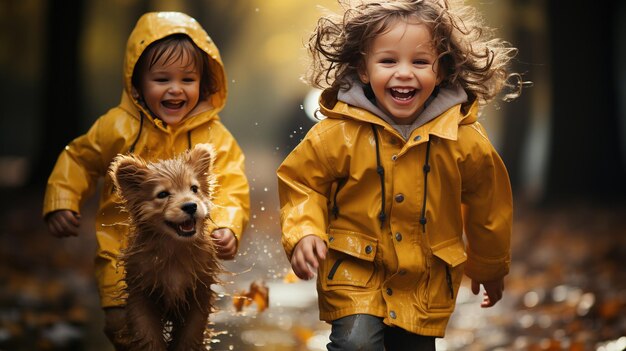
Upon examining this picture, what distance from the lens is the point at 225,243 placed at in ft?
15.9

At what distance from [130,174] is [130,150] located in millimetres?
988

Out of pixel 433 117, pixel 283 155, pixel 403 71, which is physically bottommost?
pixel 283 155

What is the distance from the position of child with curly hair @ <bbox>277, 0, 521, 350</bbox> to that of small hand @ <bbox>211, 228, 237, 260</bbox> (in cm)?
36

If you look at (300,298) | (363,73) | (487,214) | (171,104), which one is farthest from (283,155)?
(487,214)

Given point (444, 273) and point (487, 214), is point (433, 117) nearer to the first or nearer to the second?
point (487, 214)

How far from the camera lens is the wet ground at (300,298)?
689 centimetres

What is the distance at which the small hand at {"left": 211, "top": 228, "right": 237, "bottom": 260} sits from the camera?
4.83 m

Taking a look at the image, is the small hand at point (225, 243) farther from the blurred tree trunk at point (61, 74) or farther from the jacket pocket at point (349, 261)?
the blurred tree trunk at point (61, 74)

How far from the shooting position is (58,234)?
538 centimetres

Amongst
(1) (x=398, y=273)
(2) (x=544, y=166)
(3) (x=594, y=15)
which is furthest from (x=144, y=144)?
(2) (x=544, y=166)

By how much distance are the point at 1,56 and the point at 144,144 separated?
1707 centimetres

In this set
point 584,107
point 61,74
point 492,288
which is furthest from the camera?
point 584,107

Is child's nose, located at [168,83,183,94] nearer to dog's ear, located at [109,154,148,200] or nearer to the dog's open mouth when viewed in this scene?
dog's ear, located at [109,154,148,200]

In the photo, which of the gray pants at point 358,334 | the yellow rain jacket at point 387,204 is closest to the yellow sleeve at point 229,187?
the yellow rain jacket at point 387,204
